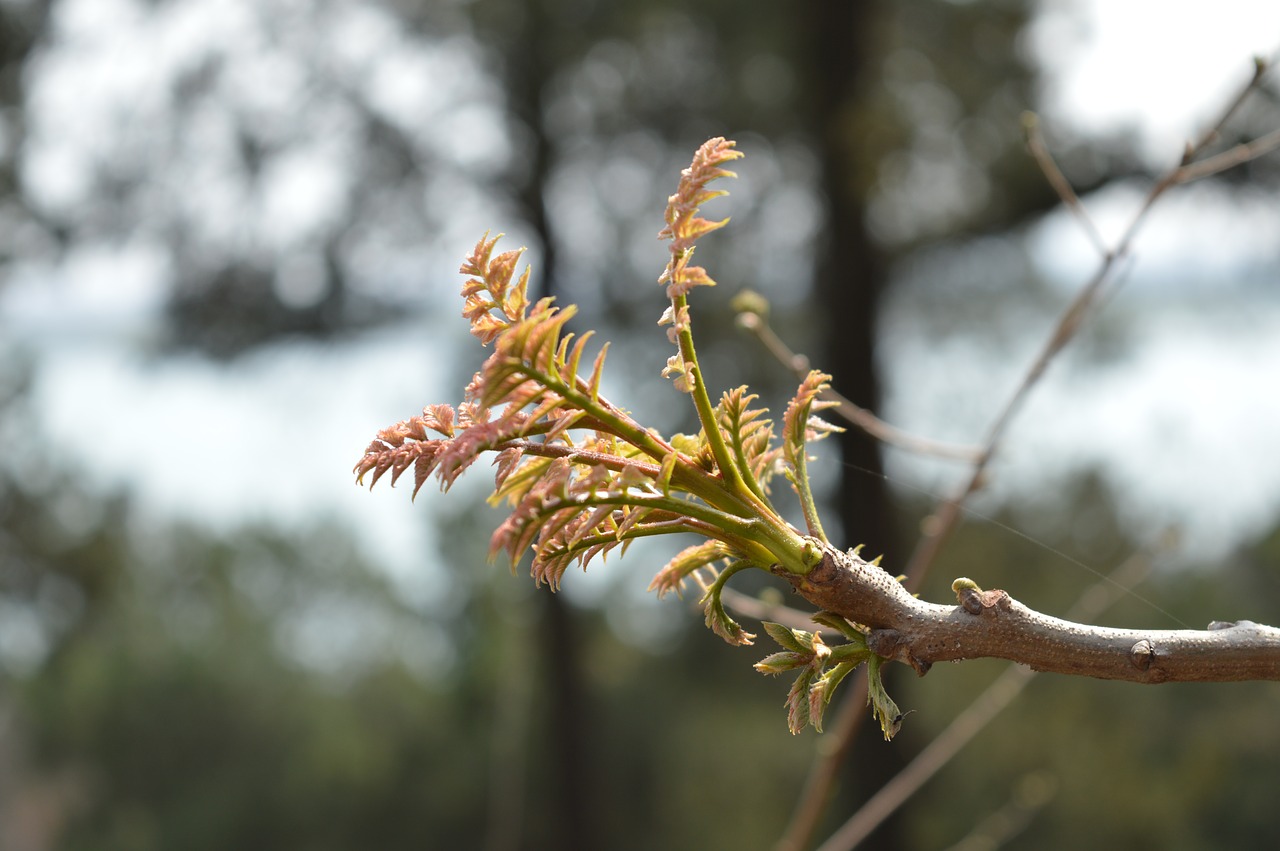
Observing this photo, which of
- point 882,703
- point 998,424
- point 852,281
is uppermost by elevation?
point 852,281

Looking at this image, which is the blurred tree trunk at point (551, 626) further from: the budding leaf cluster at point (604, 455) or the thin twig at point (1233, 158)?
the budding leaf cluster at point (604, 455)

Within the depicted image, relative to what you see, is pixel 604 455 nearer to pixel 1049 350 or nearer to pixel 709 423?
pixel 709 423

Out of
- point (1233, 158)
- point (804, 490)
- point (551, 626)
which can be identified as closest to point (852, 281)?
point (551, 626)

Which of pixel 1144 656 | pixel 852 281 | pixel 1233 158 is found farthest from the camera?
pixel 852 281

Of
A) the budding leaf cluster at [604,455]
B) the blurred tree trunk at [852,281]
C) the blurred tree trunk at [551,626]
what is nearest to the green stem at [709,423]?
the budding leaf cluster at [604,455]

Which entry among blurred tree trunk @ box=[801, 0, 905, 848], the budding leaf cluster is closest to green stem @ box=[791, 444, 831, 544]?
the budding leaf cluster

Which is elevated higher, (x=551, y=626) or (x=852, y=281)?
(x=852, y=281)

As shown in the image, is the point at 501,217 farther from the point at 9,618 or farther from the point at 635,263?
the point at 9,618

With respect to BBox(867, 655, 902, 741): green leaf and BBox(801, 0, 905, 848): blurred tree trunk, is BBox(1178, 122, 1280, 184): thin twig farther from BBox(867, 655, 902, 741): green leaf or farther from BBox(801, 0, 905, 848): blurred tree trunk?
BBox(801, 0, 905, 848): blurred tree trunk
